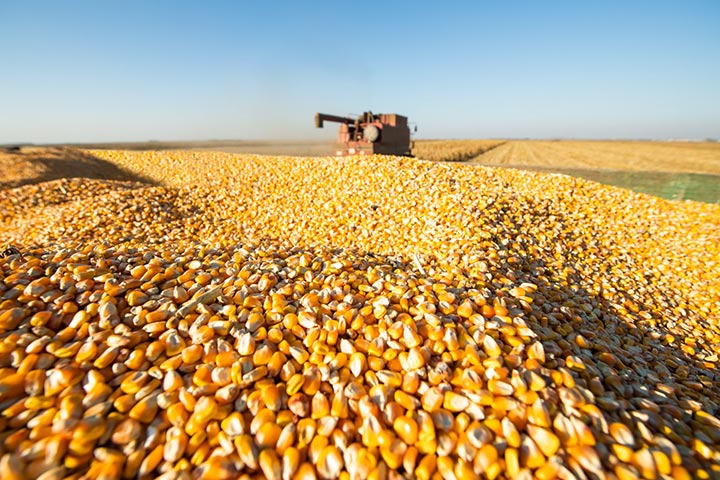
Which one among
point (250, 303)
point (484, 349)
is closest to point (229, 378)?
point (250, 303)

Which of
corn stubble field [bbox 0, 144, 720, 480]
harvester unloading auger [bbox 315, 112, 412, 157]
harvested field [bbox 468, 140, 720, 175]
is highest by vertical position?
harvester unloading auger [bbox 315, 112, 412, 157]

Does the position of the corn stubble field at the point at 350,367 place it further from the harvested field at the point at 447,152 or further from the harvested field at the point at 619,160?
the harvested field at the point at 447,152

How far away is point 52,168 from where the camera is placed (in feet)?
31.2

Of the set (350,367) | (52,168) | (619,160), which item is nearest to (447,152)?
(619,160)

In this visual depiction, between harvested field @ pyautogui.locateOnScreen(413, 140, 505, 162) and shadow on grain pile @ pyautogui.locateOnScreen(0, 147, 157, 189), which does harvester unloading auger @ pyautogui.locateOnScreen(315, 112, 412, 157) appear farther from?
harvested field @ pyautogui.locateOnScreen(413, 140, 505, 162)

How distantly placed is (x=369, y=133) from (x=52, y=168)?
1019 cm

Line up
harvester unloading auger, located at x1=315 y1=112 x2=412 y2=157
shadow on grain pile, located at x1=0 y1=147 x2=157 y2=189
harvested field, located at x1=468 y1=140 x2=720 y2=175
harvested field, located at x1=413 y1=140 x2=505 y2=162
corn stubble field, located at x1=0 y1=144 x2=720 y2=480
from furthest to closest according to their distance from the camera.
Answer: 1. harvested field, located at x1=413 y1=140 x2=505 y2=162
2. harvested field, located at x1=468 y1=140 x2=720 y2=175
3. harvester unloading auger, located at x1=315 y1=112 x2=412 y2=157
4. shadow on grain pile, located at x1=0 y1=147 x2=157 y2=189
5. corn stubble field, located at x1=0 y1=144 x2=720 y2=480

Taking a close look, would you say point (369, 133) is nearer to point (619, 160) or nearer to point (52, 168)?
point (52, 168)

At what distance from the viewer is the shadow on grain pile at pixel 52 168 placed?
812cm

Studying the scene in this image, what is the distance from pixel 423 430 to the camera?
4.18ft

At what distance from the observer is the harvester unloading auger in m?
11.1

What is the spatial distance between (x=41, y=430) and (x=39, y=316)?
0.72 m

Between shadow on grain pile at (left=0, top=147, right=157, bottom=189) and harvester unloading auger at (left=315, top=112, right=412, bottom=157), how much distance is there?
668 centimetres

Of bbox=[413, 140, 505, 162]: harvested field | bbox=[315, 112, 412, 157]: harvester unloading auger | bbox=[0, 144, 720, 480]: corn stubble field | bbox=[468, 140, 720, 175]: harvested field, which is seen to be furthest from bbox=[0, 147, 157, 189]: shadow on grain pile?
bbox=[413, 140, 505, 162]: harvested field
